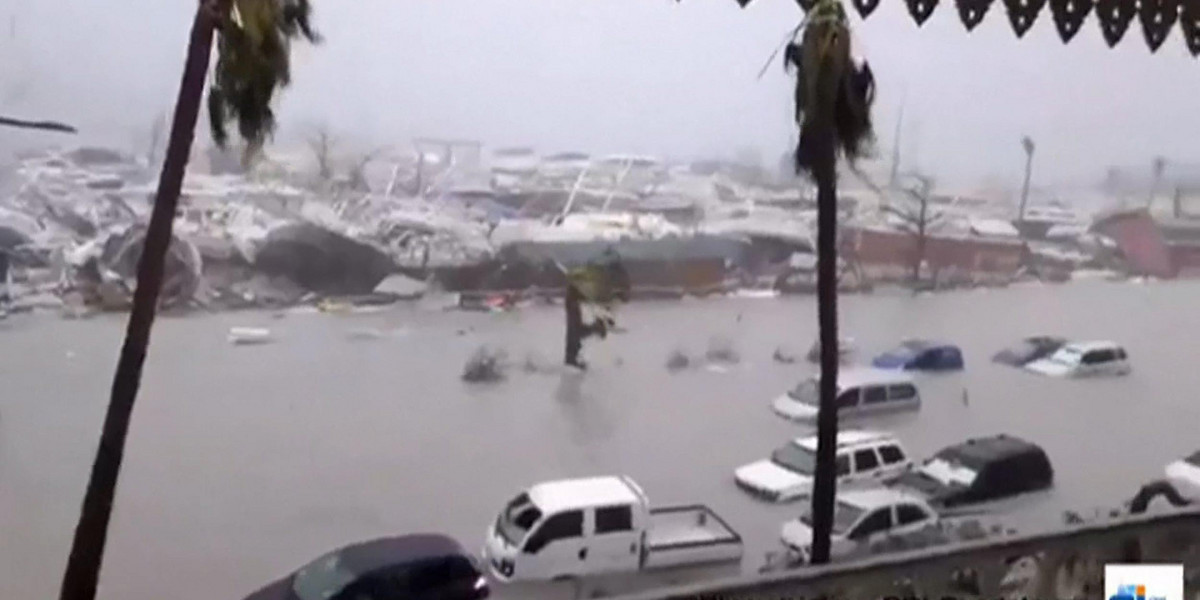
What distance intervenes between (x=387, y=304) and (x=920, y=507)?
36.5 inches

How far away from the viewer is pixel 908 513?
6.94ft

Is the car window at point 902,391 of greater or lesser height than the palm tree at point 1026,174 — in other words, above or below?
below

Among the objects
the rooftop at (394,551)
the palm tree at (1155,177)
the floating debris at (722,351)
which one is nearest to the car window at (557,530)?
the rooftop at (394,551)

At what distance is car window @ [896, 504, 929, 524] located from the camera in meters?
2.11

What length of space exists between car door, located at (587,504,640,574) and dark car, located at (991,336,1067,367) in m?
0.75

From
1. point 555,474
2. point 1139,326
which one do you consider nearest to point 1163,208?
point 1139,326

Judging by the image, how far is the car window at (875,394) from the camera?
210cm

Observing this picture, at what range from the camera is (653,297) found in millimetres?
1955

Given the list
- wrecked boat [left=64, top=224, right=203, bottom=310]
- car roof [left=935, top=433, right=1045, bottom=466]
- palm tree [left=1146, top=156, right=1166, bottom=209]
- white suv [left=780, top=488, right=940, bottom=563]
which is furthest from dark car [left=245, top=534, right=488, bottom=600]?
palm tree [left=1146, top=156, right=1166, bottom=209]

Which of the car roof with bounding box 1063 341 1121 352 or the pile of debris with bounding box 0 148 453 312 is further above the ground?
the pile of debris with bounding box 0 148 453 312

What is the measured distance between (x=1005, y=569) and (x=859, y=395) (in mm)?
363

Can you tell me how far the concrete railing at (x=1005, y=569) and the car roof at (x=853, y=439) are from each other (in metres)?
0.18

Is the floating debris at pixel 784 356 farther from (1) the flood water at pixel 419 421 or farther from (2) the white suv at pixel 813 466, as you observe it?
(2) the white suv at pixel 813 466

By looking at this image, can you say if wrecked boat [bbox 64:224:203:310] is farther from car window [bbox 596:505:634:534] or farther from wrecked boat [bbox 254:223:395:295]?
car window [bbox 596:505:634:534]
